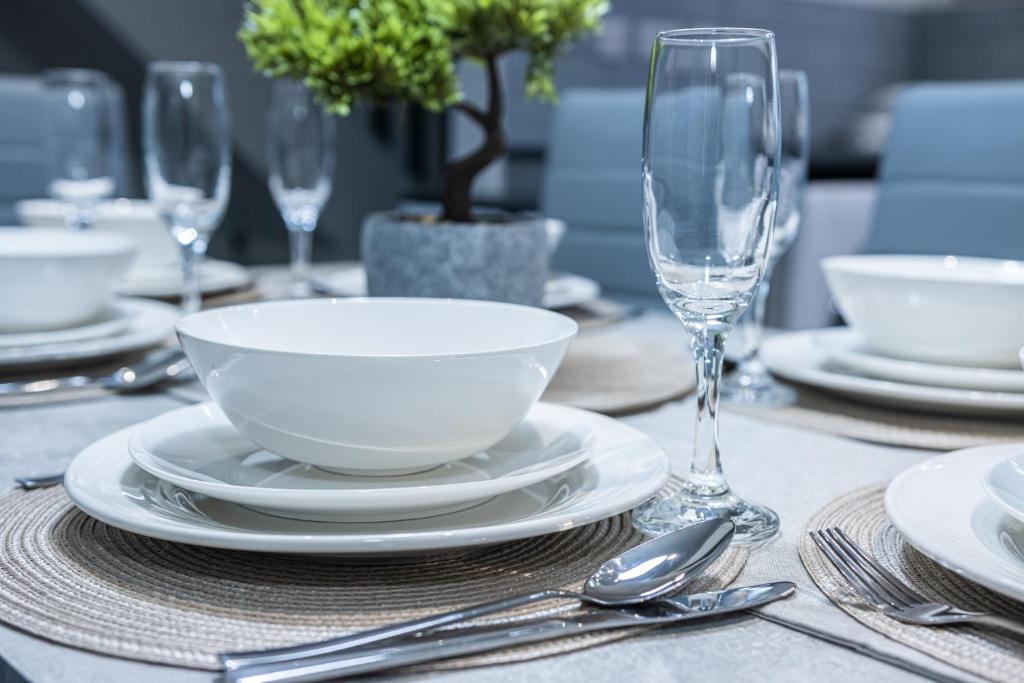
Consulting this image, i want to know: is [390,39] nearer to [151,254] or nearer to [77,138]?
[151,254]

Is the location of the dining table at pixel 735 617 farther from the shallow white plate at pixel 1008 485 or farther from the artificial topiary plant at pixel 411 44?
the artificial topiary plant at pixel 411 44

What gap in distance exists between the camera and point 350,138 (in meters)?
3.48

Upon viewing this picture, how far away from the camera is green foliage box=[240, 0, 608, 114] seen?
905mm

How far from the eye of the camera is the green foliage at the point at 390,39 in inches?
35.6

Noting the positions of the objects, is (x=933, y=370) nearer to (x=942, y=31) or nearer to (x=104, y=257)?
(x=104, y=257)

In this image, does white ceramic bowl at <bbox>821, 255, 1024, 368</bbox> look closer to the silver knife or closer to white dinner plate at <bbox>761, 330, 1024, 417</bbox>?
white dinner plate at <bbox>761, 330, 1024, 417</bbox>

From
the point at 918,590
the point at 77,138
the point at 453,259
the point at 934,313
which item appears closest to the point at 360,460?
the point at 918,590

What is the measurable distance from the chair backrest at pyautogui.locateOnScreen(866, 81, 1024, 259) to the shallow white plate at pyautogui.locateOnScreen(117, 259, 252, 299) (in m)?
1.00

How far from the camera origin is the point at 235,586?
46 cm

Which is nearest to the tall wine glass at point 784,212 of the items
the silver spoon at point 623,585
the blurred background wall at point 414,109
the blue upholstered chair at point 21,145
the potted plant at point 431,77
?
the potted plant at point 431,77

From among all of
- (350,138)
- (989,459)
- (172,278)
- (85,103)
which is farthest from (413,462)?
(350,138)

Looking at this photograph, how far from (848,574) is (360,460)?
23 centimetres

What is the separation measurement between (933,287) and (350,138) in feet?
9.32

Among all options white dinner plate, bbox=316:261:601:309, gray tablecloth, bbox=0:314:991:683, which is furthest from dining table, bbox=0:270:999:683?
white dinner plate, bbox=316:261:601:309
